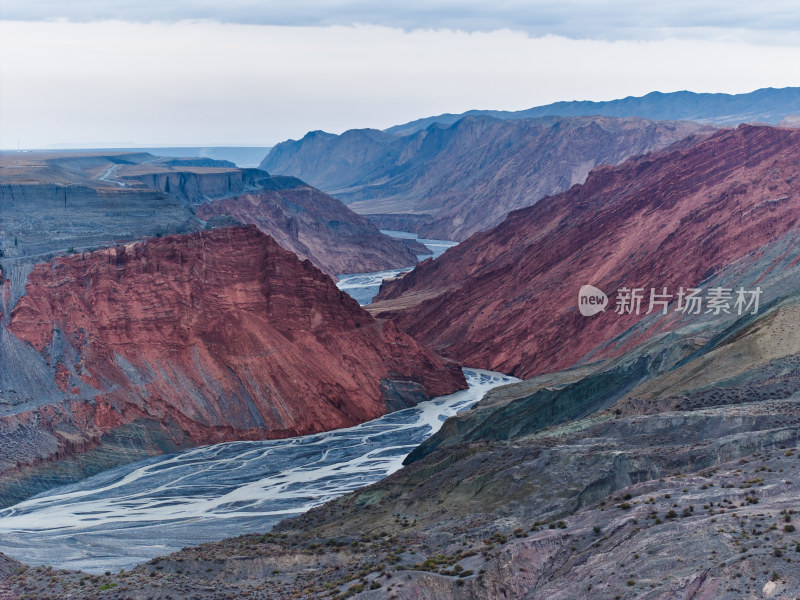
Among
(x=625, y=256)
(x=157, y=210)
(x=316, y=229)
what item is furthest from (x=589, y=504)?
(x=316, y=229)

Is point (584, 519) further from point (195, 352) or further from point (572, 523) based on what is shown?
point (195, 352)

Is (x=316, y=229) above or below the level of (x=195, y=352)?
above

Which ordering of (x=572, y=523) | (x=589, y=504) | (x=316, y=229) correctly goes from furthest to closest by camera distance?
1. (x=316, y=229)
2. (x=589, y=504)
3. (x=572, y=523)

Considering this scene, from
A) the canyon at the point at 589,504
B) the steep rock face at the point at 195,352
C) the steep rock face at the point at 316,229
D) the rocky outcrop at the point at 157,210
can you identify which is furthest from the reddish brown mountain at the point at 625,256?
the steep rock face at the point at 316,229

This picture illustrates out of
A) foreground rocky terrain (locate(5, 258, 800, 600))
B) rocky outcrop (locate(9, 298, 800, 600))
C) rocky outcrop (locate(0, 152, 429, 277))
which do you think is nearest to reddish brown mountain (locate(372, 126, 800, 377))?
rocky outcrop (locate(0, 152, 429, 277))

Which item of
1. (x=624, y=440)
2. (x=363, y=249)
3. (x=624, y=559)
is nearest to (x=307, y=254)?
(x=363, y=249)

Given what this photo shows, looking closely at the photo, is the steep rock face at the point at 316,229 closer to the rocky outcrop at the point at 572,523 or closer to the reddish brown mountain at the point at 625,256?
the reddish brown mountain at the point at 625,256
